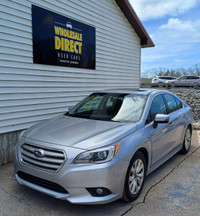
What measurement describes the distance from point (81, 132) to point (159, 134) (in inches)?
54.5

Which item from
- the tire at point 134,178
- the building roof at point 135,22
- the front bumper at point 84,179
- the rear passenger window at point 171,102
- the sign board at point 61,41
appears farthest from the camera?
the building roof at point 135,22

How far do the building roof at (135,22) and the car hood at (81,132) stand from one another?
20.3 ft

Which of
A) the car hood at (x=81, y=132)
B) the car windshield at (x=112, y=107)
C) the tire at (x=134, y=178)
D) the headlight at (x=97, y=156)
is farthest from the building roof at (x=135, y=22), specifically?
the headlight at (x=97, y=156)

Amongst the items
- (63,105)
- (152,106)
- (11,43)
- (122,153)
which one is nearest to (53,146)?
(122,153)

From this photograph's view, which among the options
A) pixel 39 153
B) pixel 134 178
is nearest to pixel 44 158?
pixel 39 153

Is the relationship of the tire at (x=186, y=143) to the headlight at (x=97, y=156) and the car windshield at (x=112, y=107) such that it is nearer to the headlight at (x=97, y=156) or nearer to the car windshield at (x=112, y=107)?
the car windshield at (x=112, y=107)

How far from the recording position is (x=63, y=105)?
610 centimetres

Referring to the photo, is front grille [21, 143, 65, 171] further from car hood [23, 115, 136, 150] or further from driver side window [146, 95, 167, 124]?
driver side window [146, 95, 167, 124]

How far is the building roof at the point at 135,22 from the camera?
806 centimetres

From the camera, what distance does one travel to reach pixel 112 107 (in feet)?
12.5

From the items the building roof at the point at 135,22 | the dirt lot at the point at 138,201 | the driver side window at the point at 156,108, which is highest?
the building roof at the point at 135,22

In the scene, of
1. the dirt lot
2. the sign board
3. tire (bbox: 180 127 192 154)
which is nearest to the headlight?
the dirt lot

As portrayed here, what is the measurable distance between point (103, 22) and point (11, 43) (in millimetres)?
3844

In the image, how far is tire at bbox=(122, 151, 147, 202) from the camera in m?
2.83
